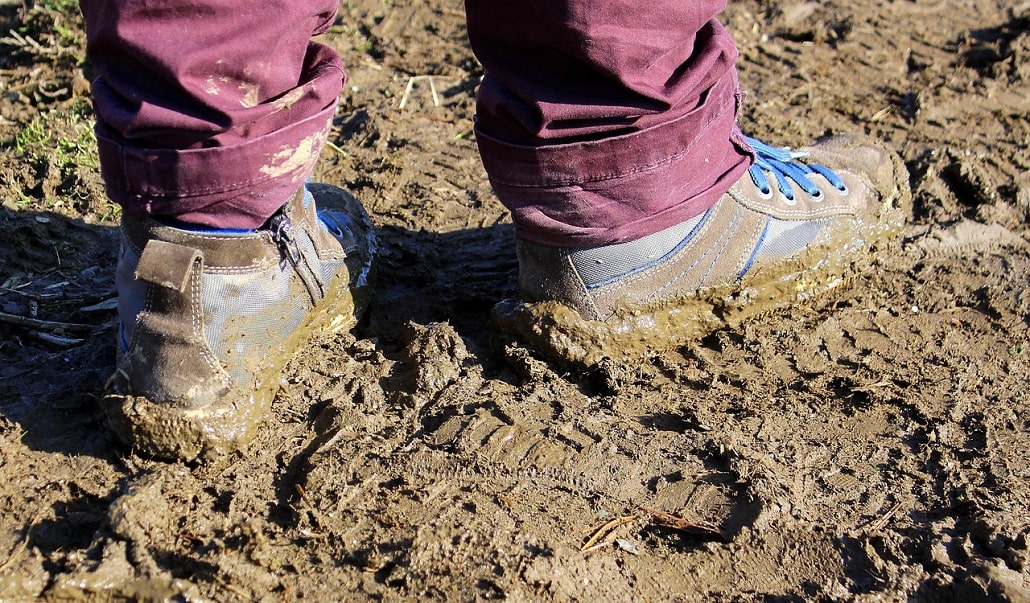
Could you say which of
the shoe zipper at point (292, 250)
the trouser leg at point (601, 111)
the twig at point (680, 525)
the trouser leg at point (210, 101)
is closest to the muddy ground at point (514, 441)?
the twig at point (680, 525)

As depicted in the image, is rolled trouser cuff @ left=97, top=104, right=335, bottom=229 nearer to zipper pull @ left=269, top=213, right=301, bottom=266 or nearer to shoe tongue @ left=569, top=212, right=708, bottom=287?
zipper pull @ left=269, top=213, right=301, bottom=266

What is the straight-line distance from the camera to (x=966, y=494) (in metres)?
1.88

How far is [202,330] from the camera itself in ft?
6.31

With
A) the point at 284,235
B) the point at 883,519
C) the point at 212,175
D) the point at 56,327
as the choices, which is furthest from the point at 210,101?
the point at 883,519

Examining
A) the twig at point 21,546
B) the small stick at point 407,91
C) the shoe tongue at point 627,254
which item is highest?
the shoe tongue at point 627,254

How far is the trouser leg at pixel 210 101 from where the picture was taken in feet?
5.41

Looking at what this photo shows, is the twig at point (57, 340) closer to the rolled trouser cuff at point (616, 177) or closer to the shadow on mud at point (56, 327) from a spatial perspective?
the shadow on mud at point (56, 327)

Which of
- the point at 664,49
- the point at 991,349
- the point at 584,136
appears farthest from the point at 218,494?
the point at 991,349

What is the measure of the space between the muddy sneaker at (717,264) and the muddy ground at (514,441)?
7cm

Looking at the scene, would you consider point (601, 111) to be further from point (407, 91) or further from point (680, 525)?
point (407, 91)

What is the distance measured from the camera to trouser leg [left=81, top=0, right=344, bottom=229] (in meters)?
A: 1.65

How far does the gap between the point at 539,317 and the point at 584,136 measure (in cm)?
45

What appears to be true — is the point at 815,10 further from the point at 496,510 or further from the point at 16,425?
the point at 16,425

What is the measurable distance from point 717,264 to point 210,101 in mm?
1258
